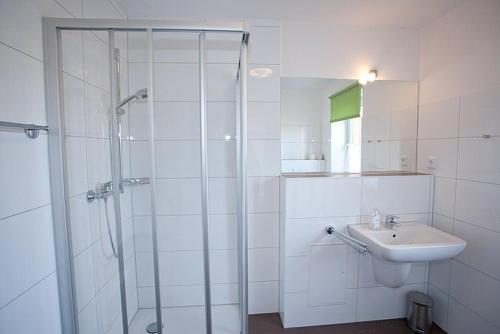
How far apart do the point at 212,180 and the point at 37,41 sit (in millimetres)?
1165

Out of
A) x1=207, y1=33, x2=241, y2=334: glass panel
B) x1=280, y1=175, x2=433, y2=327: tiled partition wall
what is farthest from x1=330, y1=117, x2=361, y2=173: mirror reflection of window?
x1=207, y1=33, x2=241, y2=334: glass panel

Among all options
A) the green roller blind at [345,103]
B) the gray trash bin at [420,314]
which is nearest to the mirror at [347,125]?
the green roller blind at [345,103]

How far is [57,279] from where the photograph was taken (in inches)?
45.5

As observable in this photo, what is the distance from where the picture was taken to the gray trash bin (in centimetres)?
175

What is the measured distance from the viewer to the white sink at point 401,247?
4.66 ft

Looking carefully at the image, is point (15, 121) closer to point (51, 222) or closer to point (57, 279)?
point (51, 222)

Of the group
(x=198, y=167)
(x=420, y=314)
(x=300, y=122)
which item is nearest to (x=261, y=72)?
(x=300, y=122)

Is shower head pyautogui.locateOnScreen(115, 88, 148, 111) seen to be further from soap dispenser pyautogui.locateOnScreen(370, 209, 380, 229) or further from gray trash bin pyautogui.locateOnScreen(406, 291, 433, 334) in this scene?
gray trash bin pyautogui.locateOnScreen(406, 291, 433, 334)

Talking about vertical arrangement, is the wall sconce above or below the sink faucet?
above

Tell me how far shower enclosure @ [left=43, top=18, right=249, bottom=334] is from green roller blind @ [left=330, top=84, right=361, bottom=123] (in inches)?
35.4

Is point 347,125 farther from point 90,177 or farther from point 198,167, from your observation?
point 90,177

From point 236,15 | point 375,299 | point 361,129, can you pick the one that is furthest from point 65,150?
point 375,299

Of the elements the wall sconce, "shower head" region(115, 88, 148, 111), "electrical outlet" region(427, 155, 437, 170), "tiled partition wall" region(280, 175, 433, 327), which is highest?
the wall sconce

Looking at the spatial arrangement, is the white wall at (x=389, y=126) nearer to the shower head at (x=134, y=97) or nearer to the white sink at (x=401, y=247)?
the white sink at (x=401, y=247)
